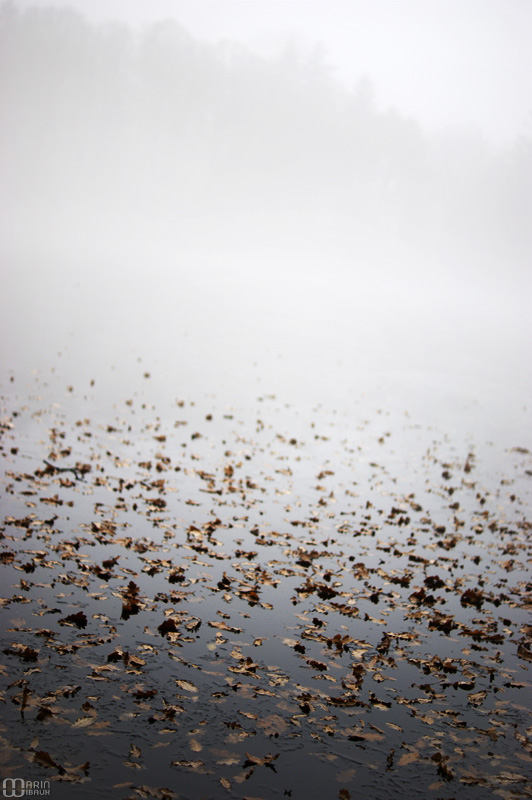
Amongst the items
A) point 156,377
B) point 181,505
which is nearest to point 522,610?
point 181,505

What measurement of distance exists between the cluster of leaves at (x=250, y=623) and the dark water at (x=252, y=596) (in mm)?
21

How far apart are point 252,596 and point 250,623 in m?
0.49

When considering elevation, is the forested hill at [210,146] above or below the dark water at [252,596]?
above

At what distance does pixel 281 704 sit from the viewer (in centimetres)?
443

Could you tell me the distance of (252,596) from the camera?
596 cm

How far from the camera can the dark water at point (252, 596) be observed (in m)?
3.90

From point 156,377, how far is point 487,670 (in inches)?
503

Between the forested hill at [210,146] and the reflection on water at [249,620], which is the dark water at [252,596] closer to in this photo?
the reflection on water at [249,620]

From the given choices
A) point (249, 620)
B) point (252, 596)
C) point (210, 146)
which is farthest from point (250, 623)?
point (210, 146)

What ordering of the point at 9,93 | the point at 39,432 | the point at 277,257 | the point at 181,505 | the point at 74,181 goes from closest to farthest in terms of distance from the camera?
the point at 181,505 → the point at 39,432 → the point at 277,257 → the point at 74,181 → the point at 9,93

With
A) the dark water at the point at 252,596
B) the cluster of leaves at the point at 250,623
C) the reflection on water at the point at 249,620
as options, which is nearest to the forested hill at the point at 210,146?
the dark water at the point at 252,596

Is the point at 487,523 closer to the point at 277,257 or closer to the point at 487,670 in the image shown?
the point at 487,670

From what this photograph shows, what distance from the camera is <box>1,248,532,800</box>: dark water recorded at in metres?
3.90

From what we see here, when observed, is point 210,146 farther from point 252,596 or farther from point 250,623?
point 250,623
